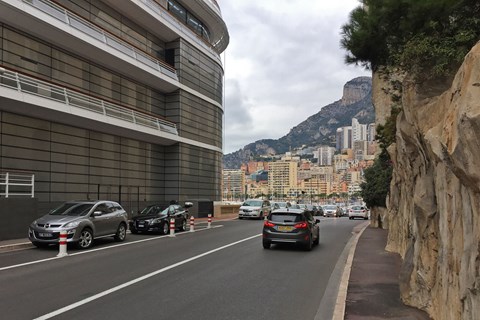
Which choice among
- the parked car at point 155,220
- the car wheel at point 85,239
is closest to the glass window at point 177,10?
the parked car at point 155,220

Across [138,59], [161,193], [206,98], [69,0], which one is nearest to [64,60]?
[69,0]

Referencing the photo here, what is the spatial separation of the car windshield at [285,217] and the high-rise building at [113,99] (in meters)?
12.1

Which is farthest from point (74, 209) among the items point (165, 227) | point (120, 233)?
point (165, 227)

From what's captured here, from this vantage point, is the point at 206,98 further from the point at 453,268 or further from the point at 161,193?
the point at 453,268

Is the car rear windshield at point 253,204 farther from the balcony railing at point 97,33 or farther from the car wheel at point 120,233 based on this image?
the car wheel at point 120,233

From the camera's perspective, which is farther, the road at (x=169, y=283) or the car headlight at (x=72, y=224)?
the car headlight at (x=72, y=224)

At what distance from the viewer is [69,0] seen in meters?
26.2

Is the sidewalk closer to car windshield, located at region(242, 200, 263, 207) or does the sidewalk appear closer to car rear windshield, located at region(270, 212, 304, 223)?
car rear windshield, located at region(270, 212, 304, 223)

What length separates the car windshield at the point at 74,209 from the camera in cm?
1577

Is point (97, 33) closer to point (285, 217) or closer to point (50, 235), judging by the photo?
point (50, 235)

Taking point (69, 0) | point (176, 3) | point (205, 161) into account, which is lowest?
point (205, 161)

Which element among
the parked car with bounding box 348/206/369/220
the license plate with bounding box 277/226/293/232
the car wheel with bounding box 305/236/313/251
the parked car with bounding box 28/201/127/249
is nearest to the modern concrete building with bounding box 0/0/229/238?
the parked car with bounding box 28/201/127/249

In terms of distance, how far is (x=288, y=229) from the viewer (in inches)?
607

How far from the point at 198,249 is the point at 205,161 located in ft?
87.5
